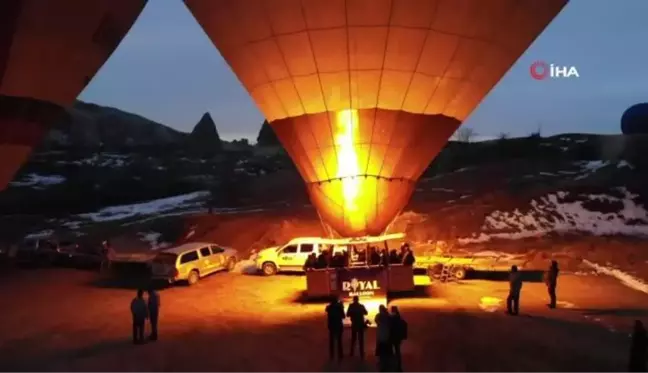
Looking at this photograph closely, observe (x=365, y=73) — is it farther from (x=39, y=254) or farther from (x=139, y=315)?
(x=39, y=254)

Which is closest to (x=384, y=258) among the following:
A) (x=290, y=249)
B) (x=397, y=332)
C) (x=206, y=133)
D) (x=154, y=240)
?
(x=397, y=332)

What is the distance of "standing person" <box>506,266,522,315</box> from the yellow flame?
147 inches

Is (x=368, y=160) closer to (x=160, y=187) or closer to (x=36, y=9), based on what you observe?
(x=36, y=9)

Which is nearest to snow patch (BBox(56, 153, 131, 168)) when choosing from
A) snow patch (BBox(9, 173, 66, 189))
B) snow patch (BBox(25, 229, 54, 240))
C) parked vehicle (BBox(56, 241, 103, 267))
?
snow patch (BBox(9, 173, 66, 189))

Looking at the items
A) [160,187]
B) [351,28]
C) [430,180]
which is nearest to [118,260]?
[351,28]

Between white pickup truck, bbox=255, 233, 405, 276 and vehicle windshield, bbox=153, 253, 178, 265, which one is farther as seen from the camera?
white pickup truck, bbox=255, 233, 405, 276

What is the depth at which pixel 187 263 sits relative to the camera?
2261cm

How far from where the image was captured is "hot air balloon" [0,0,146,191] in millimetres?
15109

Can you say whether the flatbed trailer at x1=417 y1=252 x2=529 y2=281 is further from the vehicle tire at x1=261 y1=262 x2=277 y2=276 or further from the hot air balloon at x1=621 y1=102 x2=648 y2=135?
the hot air balloon at x1=621 y1=102 x2=648 y2=135

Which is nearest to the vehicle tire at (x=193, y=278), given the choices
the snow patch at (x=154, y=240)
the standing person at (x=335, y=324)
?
the snow patch at (x=154, y=240)

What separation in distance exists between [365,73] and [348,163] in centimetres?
220

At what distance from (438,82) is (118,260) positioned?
14400 millimetres

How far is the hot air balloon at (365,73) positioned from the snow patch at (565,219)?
14.5 metres

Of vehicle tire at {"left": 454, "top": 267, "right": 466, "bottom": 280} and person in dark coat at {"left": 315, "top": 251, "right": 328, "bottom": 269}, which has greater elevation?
person in dark coat at {"left": 315, "top": 251, "right": 328, "bottom": 269}
